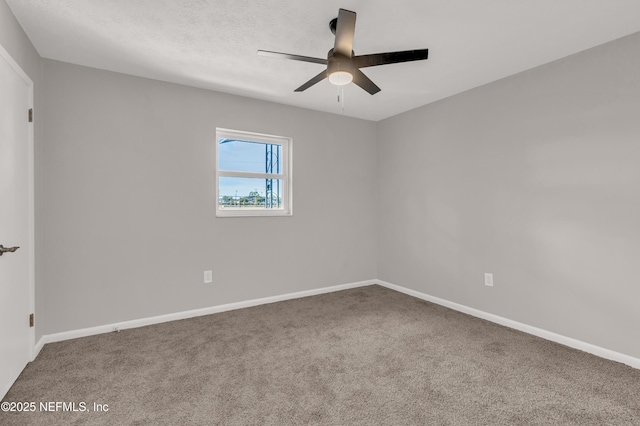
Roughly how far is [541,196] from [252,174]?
2.90m

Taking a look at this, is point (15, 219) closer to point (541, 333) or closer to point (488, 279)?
point (488, 279)

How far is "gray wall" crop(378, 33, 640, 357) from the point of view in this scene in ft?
7.40

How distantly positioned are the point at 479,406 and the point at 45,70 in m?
3.98

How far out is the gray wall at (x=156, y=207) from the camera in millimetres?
2633

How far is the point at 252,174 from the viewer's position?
3641mm

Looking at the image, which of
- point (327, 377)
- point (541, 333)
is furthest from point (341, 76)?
point (541, 333)

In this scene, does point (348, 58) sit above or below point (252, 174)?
above

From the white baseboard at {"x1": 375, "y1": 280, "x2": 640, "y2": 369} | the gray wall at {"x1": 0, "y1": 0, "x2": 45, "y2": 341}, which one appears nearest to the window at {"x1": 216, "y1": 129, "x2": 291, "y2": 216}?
the gray wall at {"x1": 0, "y1": 0, "x2": 45, "y2": 341}

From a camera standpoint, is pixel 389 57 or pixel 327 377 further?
pixel 327 377

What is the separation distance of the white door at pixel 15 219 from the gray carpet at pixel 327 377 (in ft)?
Answer: 0.69

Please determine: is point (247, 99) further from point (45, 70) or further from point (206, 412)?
point (206, 412)

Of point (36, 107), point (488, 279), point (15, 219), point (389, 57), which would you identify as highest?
point (389, 57)

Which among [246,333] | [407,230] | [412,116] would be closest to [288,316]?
[246,333]

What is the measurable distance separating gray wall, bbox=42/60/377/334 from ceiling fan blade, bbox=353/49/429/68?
1.88 metres
